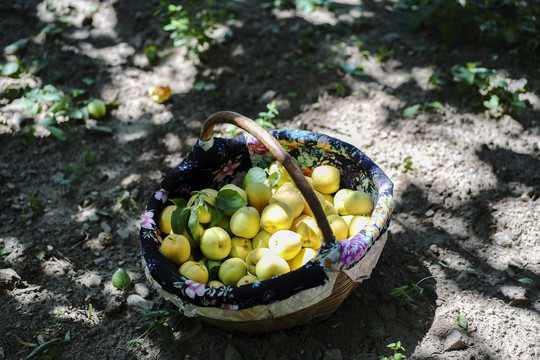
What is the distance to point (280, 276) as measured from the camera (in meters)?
1.83

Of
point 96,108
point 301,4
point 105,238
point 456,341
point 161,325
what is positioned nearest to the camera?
point 456,341

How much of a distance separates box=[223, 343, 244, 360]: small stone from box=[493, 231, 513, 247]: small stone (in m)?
1.66

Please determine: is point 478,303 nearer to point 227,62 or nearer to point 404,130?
point 404,130

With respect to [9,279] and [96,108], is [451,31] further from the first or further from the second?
[9,279]

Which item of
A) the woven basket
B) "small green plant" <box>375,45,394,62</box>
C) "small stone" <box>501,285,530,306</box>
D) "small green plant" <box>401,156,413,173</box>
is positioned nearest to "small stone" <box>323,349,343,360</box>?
the woven basket

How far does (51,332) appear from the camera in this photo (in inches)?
90.5

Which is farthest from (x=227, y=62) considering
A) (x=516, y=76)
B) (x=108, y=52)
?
(x=516, y=76)

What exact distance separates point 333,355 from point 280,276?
0.61 metres

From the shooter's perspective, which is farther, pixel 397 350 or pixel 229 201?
pixel 229 201

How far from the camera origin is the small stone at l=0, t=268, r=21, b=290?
2457mm

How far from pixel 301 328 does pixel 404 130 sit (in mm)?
1783

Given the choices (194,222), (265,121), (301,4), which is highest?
(301,4)

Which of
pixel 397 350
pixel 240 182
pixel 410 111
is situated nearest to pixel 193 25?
pixel 240 182

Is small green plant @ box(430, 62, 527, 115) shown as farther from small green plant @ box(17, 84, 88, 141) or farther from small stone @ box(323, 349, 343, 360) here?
small green plant @ box(17, 84, 88, 141)
